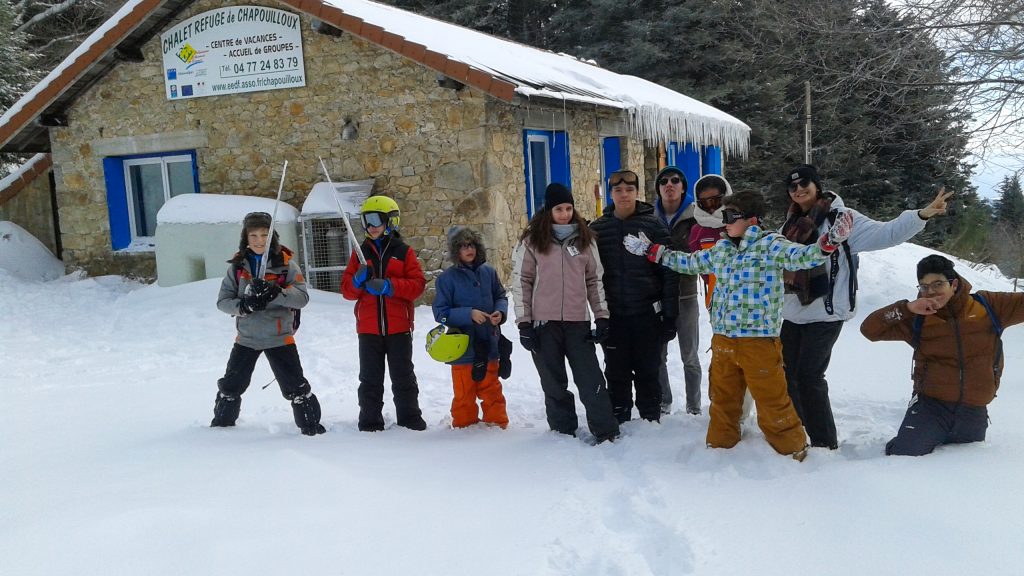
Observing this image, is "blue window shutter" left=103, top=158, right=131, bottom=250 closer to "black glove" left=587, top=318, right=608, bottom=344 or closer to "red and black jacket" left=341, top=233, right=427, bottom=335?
"red and black jacket" left=341, top=233, right=427, bottom=335

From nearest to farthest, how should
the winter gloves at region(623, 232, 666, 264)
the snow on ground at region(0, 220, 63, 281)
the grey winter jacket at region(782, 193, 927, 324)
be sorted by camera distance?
the grey winter jacket at region(782, 193, 927, 324), the winter gloves at region(623, 232, 666, 264), the snow on ground at region(0, 220, 63, 281)

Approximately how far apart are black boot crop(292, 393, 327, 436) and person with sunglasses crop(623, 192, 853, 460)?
230cm

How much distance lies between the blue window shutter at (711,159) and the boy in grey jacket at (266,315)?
1365 cm

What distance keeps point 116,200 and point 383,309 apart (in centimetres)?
858

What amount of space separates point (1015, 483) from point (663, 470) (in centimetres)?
144

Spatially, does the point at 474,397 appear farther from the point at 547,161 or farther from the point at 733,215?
the point at 547,161

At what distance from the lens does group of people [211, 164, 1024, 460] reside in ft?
12.0

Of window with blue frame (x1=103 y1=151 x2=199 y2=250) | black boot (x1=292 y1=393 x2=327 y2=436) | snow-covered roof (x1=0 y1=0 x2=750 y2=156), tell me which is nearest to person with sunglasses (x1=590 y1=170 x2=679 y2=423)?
black boot (x1=292 y1=393 x2=327 y2=436)

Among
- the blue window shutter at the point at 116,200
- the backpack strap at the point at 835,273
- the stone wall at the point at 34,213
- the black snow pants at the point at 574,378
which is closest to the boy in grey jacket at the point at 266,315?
the black snow pants at the point at 574,378

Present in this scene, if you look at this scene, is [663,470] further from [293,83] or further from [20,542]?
[293,83]

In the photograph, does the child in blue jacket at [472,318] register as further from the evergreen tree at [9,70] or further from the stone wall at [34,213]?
the evergreen tree at [9,70]

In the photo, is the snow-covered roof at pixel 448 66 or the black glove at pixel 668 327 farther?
the snow-covered roof at pixel 448 66

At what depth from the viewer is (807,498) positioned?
316cm

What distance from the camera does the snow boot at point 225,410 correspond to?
4.67m
